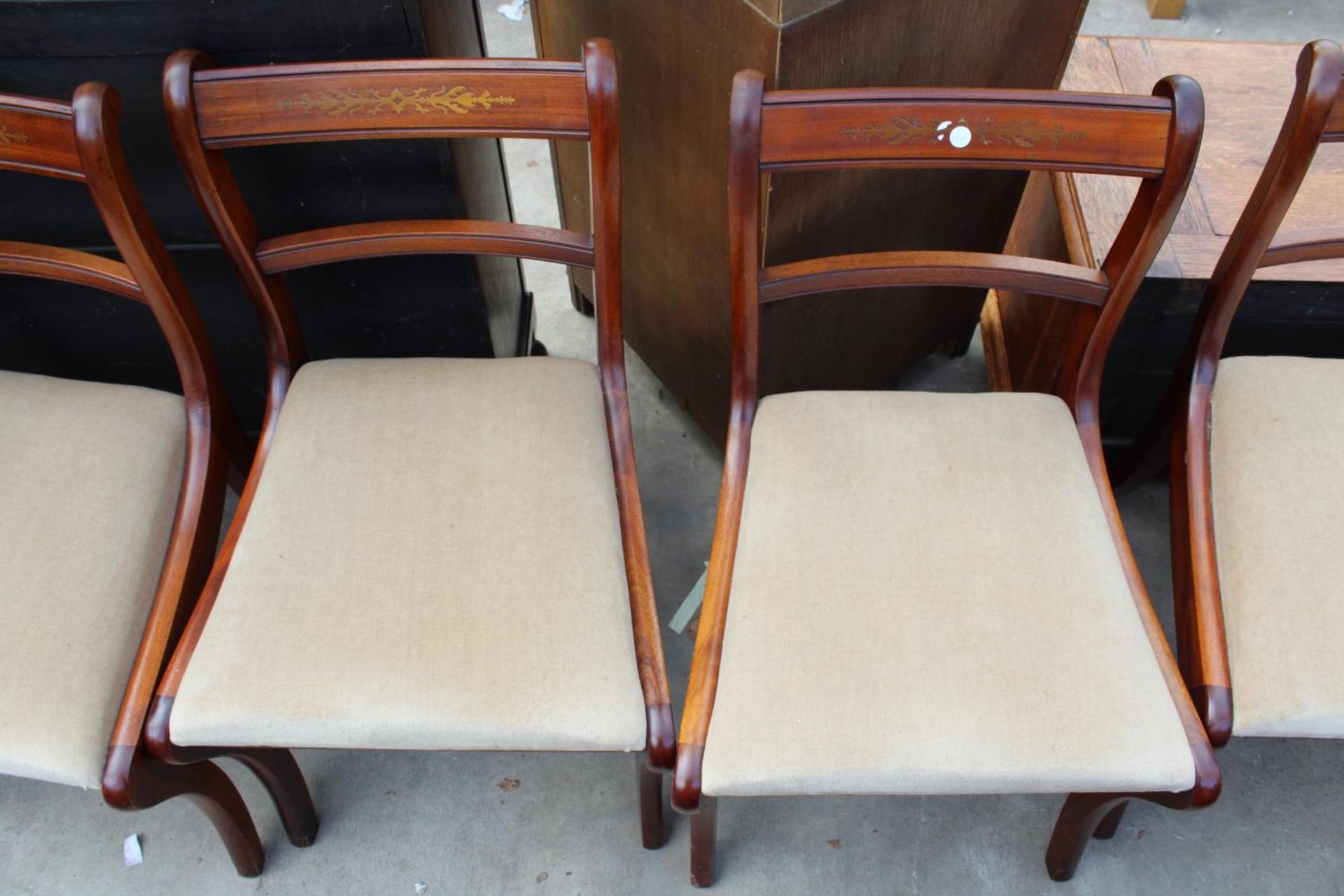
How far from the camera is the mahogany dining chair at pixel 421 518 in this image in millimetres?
823

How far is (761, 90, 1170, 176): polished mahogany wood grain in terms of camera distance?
841 millimetres

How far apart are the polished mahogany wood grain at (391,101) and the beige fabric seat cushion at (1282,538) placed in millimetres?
722

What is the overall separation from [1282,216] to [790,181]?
0.47 metres

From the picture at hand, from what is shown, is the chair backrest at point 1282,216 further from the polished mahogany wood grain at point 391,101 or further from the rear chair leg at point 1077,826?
the polished mahogany wood grain at point 391,101

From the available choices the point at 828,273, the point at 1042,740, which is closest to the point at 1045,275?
the point at 828,273

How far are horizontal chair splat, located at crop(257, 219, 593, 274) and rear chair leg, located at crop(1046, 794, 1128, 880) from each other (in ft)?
2.44

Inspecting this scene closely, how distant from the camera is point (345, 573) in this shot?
892 mm

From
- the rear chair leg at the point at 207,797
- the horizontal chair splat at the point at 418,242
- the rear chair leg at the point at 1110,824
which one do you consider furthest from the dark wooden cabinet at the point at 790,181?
the rear chair leg at the point at 207,797

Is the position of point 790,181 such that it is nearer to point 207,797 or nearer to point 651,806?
point 651,806

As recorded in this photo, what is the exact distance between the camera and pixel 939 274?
0.96 metres

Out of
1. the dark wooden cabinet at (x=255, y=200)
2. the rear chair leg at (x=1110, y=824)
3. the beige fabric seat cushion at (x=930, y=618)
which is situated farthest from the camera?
the rear chair leg at (x=1110, y=824)

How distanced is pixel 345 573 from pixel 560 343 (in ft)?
3.07

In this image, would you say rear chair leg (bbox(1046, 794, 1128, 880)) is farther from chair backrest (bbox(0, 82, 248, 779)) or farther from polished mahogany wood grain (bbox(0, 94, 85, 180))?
polished mahogany wood grain (bbox(0, 94, 85, 180))

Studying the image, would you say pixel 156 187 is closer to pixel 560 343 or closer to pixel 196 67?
pixel 196 67
